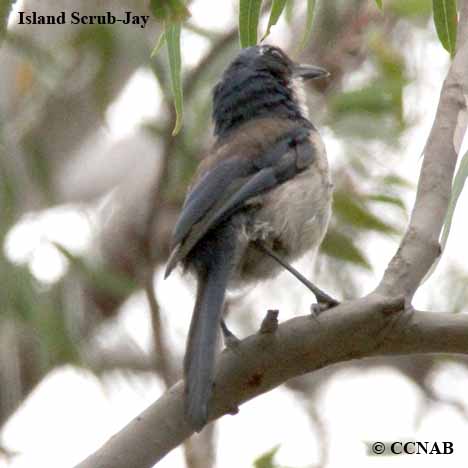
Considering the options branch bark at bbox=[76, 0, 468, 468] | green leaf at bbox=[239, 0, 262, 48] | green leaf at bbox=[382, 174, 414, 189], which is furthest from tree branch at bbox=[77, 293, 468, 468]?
green leaf at bbox=[382, 174, 414, 189]

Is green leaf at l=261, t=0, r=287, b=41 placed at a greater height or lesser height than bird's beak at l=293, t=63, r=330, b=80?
greater

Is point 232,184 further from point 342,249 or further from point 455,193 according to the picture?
point 342,249

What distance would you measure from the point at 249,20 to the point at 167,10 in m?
1.03

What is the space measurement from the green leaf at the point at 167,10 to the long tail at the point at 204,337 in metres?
0.99

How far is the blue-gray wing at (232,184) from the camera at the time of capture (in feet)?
12.9

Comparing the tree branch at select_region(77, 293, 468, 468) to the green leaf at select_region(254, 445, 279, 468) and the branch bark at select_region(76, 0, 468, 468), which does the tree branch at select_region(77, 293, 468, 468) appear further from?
the green leaf at select_region(254, 445, 279, 468)

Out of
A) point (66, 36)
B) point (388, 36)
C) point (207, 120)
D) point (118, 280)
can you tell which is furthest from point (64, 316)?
point (388, 36)

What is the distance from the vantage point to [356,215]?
5.66 metres

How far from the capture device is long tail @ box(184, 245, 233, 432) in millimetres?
3023

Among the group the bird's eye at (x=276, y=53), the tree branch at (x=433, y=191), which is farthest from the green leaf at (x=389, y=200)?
the tree branch at (x=433, y=191)

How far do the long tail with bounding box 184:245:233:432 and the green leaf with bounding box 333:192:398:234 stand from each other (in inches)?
68.7

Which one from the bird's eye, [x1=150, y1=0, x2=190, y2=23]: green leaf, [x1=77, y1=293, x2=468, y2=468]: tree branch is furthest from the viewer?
the bird's eye

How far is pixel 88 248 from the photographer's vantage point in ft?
22.7

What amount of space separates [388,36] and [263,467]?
3.99 m
